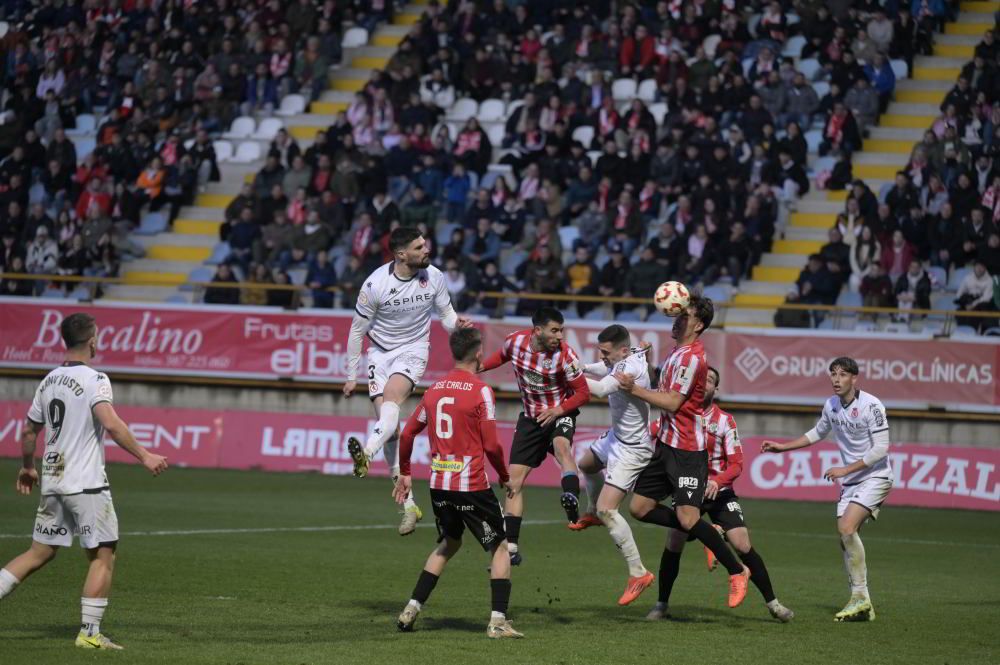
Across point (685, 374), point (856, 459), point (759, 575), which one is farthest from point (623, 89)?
point (685, 374)

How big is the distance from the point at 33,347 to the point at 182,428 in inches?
165

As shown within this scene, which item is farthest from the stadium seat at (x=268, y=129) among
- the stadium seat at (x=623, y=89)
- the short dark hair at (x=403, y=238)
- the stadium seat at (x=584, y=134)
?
the short dark hair at (x=403, y=238)

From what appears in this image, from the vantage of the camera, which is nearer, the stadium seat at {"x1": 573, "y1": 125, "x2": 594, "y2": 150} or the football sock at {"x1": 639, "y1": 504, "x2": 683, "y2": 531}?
the football sock at {"x1": 639, "y1": 504, "x2": 683, "y2": 531}

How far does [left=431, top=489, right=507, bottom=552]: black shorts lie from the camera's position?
10164mm

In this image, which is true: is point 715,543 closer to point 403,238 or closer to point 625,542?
point 625,542

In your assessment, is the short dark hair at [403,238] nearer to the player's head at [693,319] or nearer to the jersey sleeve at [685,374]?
the player's head at [693,319]

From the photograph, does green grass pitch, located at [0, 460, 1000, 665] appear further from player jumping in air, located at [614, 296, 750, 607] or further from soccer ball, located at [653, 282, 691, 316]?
soccer ball, located at [653, 282, 691, 316]

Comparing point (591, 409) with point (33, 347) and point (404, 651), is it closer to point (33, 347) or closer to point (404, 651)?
point (33, 347)

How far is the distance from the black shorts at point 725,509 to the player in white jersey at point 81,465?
4.65 meters

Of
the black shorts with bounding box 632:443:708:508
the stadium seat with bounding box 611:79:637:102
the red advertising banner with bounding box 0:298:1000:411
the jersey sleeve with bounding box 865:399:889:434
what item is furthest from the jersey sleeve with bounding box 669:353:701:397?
the stadium seat with bounding box 611:79:637:102

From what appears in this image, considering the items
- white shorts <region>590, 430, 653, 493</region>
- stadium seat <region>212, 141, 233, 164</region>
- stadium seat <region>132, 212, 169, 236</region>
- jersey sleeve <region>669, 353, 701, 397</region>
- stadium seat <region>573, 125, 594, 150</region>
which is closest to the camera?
jersey sleeve <region>669, 353, 701, 397</region>

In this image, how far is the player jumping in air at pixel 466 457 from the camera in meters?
10.1

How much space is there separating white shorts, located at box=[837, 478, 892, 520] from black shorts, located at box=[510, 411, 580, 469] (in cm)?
234

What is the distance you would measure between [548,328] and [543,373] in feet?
3.38
